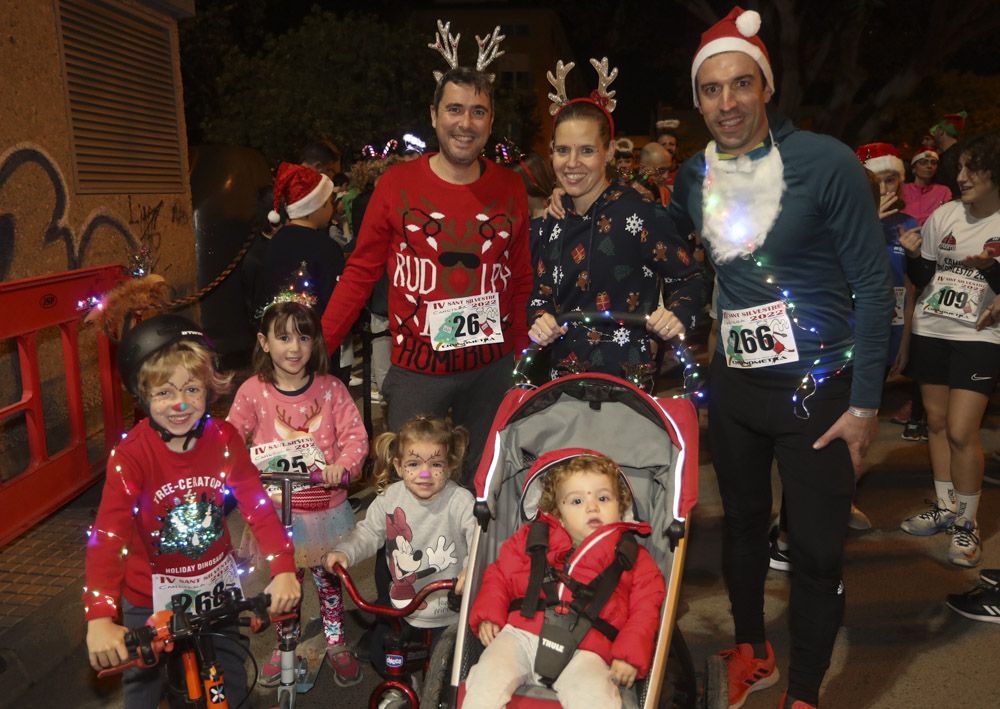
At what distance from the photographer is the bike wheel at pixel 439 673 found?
8.61 feet

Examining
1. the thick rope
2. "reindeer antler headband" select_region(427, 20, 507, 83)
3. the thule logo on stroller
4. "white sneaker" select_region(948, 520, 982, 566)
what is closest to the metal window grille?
the thick rope

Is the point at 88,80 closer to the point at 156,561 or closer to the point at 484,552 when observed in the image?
the point at 156,561

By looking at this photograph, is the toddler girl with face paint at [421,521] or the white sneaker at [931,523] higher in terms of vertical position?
the toddler girl with face paint at [421,521]

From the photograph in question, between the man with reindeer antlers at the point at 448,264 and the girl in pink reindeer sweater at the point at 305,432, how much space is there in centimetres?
20

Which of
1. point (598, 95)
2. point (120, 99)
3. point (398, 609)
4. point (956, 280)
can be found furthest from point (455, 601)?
point (120, 99)

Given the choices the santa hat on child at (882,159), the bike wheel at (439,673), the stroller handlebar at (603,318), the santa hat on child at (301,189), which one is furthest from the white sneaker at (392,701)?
the santa hat on child at (882,159)

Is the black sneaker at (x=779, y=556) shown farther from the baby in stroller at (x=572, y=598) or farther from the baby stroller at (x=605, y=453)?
the baby in stroller at (x=572, y=598)

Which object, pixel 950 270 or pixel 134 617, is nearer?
pixel 134 617

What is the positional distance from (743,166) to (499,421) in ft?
4.01

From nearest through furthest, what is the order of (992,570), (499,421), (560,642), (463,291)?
(560,642) → (499,421) → (463,291) → (992,570)

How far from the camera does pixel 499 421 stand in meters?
3.04

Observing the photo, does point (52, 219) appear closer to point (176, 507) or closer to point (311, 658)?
point (311, 658)

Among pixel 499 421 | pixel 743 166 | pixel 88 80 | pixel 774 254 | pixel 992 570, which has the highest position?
pixel 88 80

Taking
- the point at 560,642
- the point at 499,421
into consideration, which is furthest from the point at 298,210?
the point at 560,642
